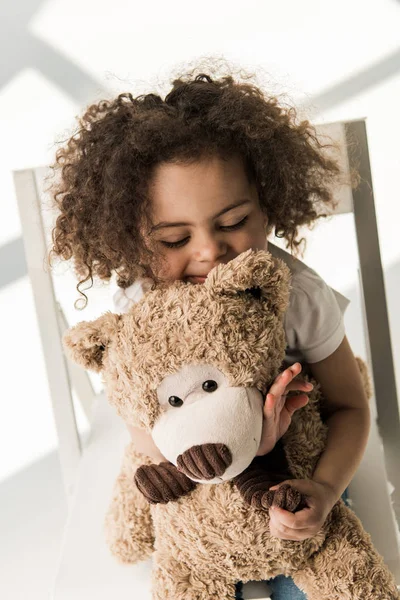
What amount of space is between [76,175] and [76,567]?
39cm

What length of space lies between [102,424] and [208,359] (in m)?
0.46

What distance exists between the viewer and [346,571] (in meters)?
0.64

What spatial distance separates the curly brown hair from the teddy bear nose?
8.2 inches

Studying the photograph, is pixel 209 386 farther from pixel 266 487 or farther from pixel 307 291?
pixel 307 291

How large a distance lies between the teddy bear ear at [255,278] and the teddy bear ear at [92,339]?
0.09 metres

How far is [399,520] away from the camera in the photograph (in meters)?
0.77

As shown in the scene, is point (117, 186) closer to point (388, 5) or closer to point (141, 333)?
point (141, 333)

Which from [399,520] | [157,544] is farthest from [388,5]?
[157,544]

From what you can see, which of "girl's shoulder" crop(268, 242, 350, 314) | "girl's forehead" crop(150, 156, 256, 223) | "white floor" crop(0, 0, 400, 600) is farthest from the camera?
"white floor" crop(0, 0, 400, 600)

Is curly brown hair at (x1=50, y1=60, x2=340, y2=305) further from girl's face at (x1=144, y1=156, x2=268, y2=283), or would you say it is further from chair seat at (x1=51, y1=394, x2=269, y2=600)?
chair seat at (x1=51, y1=394, x2=269, y2=600)

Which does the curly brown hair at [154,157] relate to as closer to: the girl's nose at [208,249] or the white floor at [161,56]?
the girl's nose at [208,249]

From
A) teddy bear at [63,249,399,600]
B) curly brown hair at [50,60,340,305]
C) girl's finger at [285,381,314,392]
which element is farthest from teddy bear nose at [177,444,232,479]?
curly brown hair at [50,60,340,305]

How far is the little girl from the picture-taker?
25.1 inches

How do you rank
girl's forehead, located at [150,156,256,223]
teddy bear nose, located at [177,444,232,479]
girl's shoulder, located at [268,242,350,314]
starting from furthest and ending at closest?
girl's shoulder, located at [268,242,350,314]
girl's forehead, located at [150,156,256,223]
teddy bear nose, located at [177,444,232,479]
